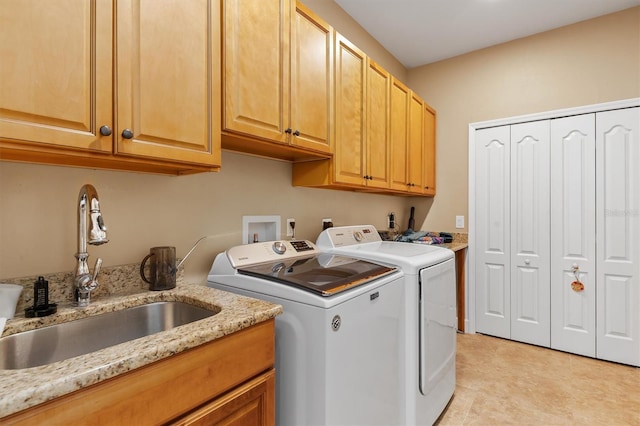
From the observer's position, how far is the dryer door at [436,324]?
1.67m

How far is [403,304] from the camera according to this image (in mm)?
1627

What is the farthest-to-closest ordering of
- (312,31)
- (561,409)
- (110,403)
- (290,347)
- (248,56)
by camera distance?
(561,409), (312,31), (248,56), (290,347), (110,403)

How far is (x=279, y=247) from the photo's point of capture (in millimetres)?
1790

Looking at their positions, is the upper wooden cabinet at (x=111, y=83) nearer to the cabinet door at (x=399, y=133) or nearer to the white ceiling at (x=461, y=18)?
the cabinet door at (x=399, y=133)

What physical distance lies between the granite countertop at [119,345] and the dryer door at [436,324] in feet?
3.00

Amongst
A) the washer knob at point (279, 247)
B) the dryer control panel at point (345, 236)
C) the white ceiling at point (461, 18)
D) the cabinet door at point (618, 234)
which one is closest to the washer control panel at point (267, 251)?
the washer knob at point (279, 247)

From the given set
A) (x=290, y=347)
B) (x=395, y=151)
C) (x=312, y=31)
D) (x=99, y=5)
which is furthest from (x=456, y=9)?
(x=290, y=347)

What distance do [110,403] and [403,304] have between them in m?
1.27

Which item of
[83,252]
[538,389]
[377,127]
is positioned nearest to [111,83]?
[83,252]

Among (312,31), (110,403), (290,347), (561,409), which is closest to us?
(110,403)

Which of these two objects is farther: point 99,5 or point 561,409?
point 561,409

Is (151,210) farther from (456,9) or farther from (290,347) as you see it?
(456,9)

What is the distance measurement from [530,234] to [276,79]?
2665 mm

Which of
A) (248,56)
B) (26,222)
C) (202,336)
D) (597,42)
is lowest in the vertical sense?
(202,336)
